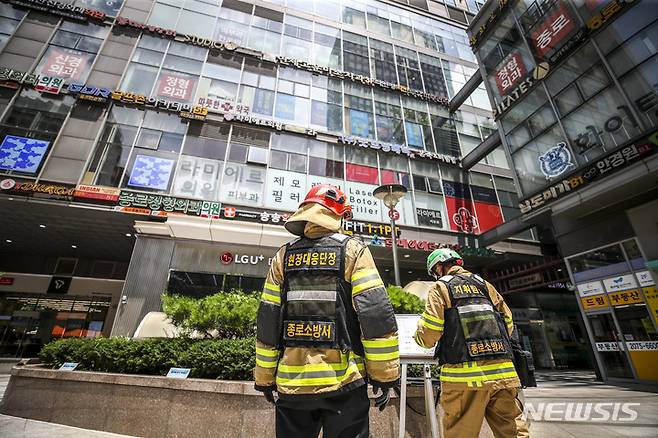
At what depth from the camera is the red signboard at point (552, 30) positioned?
11000 millimetres

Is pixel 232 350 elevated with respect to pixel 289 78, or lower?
lower

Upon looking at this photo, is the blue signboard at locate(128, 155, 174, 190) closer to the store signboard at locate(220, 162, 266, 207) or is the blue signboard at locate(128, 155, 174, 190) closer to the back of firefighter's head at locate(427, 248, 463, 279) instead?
the store signboard at locate(220, 162, 266, 207)

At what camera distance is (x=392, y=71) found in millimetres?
19047

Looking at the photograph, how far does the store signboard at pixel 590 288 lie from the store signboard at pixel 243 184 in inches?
488

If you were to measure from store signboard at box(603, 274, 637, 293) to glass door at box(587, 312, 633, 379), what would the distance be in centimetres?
84

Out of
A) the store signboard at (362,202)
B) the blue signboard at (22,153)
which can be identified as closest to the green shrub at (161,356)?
the blue signboard at (22,153)

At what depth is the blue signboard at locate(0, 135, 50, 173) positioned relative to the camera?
10766 millimetres

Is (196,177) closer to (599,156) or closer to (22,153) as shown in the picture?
(22,153)

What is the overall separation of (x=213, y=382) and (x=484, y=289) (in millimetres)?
3881

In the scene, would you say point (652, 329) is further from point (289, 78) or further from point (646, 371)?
point (289, 78)

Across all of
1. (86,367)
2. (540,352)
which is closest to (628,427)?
(86,367)

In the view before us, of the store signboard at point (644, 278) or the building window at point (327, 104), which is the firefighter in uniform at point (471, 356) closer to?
the store signboard at point (644, 278)

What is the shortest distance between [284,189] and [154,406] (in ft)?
32.3

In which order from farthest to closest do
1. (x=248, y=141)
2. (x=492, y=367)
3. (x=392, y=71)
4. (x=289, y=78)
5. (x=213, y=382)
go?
1. (x=392, y=71)
2. (x=289, y=78)
3. (x=248, y=141)
4. (x=213, y=382)
5. (x=492, y=367)
